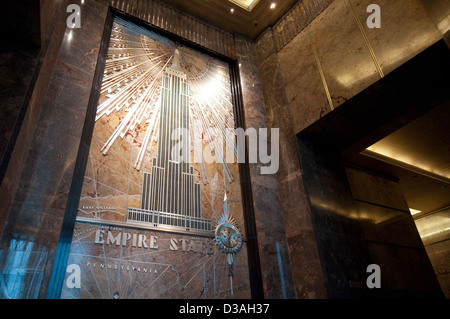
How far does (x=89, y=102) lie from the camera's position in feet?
11.0

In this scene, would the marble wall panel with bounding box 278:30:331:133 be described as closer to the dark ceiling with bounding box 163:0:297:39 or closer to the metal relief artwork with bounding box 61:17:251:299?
the dark ceiling with bounding box 163:0:297:39

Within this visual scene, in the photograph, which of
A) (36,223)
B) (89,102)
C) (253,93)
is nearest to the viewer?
(36,223)

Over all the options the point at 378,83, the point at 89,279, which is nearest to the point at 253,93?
the point at 378,83

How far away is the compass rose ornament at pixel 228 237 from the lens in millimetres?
3447

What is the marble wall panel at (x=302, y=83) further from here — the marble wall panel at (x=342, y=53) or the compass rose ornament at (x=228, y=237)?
the compass rose ornament at (x=228, y=237)

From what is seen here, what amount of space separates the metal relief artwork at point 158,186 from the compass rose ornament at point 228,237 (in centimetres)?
1

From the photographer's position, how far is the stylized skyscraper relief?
3.25m

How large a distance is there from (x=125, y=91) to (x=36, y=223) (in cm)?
186

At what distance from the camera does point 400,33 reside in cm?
334

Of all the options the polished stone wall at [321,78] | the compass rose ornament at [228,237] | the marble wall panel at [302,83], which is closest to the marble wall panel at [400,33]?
the polished stone wall at [321,78]

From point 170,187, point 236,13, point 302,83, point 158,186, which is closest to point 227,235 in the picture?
point 170,187

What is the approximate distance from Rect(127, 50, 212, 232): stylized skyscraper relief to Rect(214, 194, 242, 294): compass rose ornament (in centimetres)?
14

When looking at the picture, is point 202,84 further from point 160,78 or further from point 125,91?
point 125,91

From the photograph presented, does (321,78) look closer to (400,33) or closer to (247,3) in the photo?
(400,33)
